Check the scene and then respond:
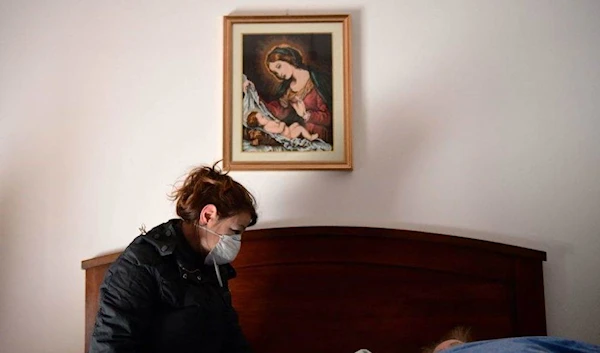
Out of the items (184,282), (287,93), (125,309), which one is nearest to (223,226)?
(184,282)

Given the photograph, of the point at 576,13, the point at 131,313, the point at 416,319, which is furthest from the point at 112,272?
the point at 576,13

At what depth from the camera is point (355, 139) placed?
1.79 meters

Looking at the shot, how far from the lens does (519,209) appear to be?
5.78ft

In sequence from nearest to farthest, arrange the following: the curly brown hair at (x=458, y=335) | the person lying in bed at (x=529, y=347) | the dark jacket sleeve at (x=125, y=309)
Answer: the person lying in bed at (x=529, y=347), the dark jacket sleeve at (x=125, y=309), the curly brown hair at (x=458, y=335)

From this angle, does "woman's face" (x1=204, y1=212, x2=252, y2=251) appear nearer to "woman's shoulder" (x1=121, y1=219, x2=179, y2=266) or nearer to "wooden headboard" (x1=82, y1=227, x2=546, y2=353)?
"woman's shoulder" (x1=121, y1=219, x2=179, y2=266)

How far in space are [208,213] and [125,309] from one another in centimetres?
30

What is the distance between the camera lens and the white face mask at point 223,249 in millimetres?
1352

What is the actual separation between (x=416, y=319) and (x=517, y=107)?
79cm

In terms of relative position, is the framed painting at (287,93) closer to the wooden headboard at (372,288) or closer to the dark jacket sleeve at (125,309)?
the wooden headboard at (372,288)

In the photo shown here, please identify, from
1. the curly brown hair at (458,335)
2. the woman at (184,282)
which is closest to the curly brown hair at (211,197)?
the woman at (184,282)

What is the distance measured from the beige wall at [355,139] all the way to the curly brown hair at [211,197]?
409 mm

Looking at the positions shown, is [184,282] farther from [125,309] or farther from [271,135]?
[271,135]

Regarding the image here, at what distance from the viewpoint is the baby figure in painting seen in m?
Result: 1.77

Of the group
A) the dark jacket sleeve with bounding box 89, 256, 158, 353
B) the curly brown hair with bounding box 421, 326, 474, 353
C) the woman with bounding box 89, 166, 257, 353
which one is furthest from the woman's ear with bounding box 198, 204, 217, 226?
the curly brown hair with bounding box 421, 326, 474, 353
